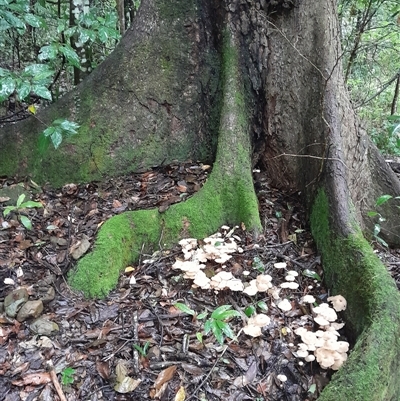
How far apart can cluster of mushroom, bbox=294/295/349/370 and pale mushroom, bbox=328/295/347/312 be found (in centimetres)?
15

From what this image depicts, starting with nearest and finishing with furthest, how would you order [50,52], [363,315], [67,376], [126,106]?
[67,376], [363,315], [50,52], [126,106]

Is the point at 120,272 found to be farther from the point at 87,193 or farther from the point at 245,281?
the point at 87,193

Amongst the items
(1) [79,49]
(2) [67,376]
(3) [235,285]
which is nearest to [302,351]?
(3) [235,285]

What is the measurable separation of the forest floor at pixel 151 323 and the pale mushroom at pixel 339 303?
181mm

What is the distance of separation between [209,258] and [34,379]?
1.52 metres

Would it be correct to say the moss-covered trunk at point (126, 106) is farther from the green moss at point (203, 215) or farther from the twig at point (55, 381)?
the twig at point (55, 381)

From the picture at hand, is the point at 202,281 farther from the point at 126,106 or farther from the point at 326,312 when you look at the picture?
the point at 126,106

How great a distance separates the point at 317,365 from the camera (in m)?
2.72

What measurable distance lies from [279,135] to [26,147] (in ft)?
9.27

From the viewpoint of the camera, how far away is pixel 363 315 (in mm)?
2873

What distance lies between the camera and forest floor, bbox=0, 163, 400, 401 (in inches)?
102

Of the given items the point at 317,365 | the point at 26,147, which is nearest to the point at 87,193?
the point at 26,147

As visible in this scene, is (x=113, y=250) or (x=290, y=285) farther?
(x=113, y=250)

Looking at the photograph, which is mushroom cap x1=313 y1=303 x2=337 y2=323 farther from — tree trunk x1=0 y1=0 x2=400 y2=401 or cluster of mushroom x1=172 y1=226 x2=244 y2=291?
cluster of mushroom x1=172 y1=226 x2=244 y2=291
